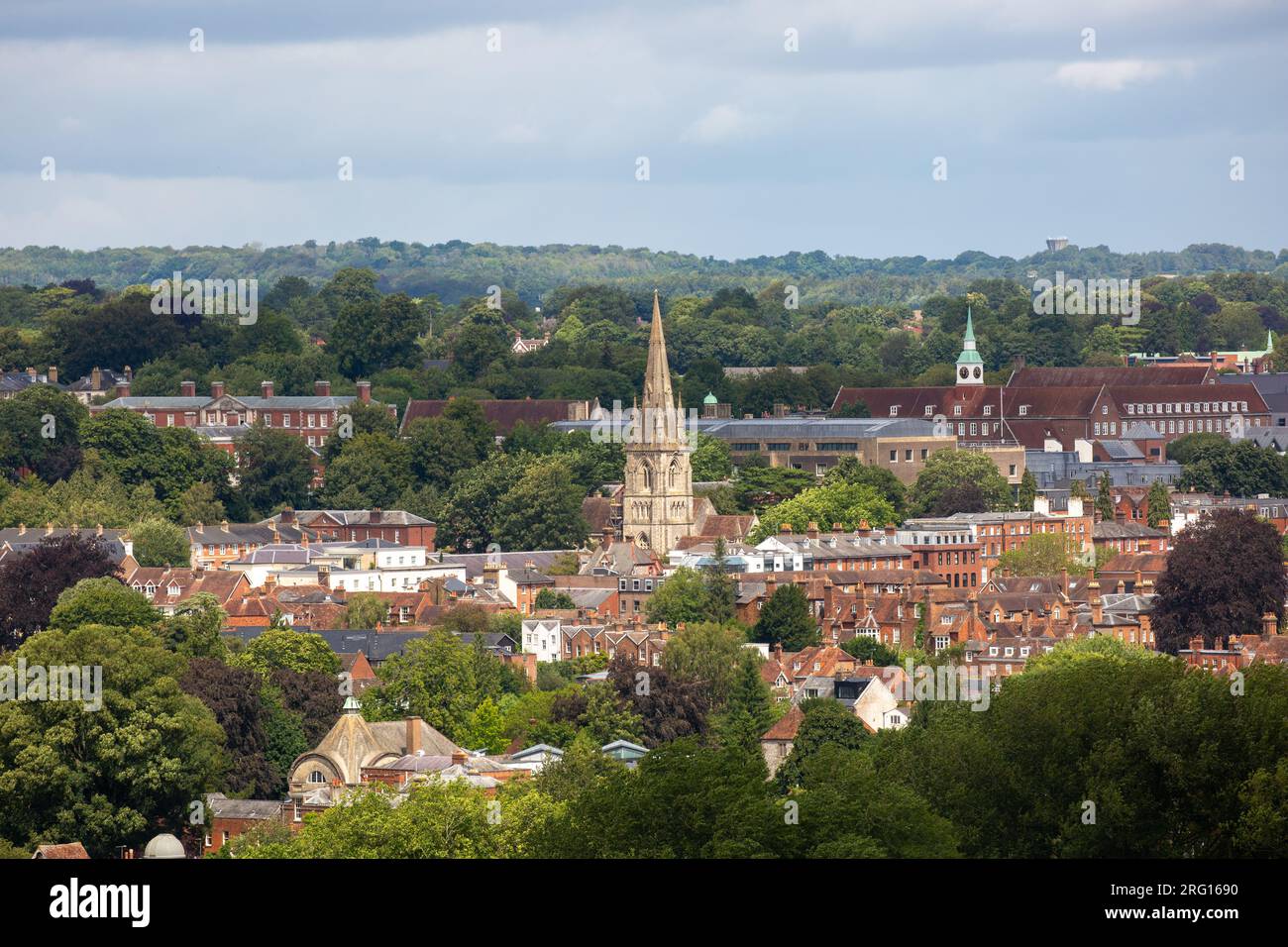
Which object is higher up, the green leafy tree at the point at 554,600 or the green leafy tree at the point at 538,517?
the green leafy tree at the point at 538,517

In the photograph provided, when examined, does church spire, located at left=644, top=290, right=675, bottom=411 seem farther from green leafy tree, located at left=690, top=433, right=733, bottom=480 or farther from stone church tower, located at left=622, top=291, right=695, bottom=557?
green leafy tree, located at left=690, top=433, right=733, bottom=480

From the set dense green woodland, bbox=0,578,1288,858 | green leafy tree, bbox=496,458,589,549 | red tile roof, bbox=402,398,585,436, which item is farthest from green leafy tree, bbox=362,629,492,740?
red tile roof, bbox=402,398,585,436

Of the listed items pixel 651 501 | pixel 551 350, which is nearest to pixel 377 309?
pixel 551 350

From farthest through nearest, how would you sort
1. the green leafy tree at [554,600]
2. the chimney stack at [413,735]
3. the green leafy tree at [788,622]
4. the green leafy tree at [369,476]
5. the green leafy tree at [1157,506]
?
1. the green leafy tree at [369,476]
2. the green leafy tree at [1157,506]
3. the green leafy tree at [554,600]
4. the green leafy tree at [788,622]
5. the chimney stack at [413,735]

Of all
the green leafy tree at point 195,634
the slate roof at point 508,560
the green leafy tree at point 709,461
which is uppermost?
the green leafy tree at point 709,461

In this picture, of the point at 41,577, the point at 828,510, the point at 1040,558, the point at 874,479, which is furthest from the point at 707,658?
the point at 874,479

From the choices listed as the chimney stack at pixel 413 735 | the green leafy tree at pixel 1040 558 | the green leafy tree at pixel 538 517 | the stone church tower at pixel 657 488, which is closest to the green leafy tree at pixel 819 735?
the chimney stack at pixel 413 735

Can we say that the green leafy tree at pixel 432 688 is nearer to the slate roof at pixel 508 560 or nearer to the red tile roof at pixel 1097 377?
the slate roof at pixel 508 560
